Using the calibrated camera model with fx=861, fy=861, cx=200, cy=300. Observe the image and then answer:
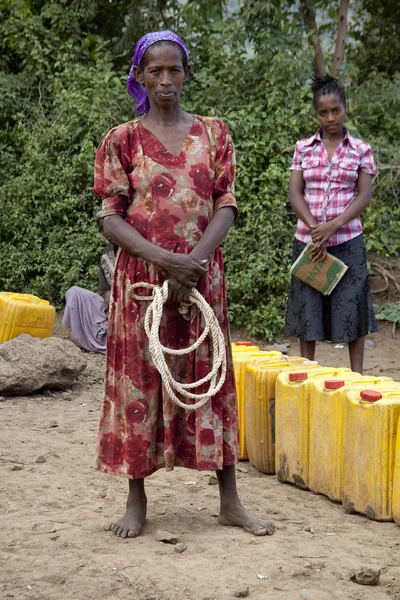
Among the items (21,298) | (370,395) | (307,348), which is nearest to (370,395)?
(370,395)

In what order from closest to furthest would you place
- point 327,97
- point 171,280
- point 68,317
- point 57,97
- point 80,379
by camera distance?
Answer: point 171,280 < point 327,97 < point 80,379 < point 68,317 < point 57,97

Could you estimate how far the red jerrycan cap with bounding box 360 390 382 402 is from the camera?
3693 mm

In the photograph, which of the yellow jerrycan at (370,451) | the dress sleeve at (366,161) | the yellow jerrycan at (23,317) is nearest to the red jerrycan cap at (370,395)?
the yellow jerrycan at (370,451)

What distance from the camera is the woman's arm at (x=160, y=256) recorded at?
329 centimetres

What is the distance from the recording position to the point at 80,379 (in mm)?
7098

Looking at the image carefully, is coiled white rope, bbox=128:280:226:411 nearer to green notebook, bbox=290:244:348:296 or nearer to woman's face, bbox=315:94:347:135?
green notebook, bbox=290:244:348:296

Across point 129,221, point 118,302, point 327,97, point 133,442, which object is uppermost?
point 327,97

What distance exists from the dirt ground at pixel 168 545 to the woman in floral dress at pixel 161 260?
7.5 inches

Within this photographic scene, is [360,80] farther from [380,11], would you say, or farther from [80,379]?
[80,379]

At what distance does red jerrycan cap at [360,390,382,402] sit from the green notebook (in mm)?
1691

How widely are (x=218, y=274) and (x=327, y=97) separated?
233cm

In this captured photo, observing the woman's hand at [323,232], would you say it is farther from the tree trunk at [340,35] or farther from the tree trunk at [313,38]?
the tree trunk at [340,35]

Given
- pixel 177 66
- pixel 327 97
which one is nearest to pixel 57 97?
pixel 327 97

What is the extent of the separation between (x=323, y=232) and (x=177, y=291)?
86.6 inches
